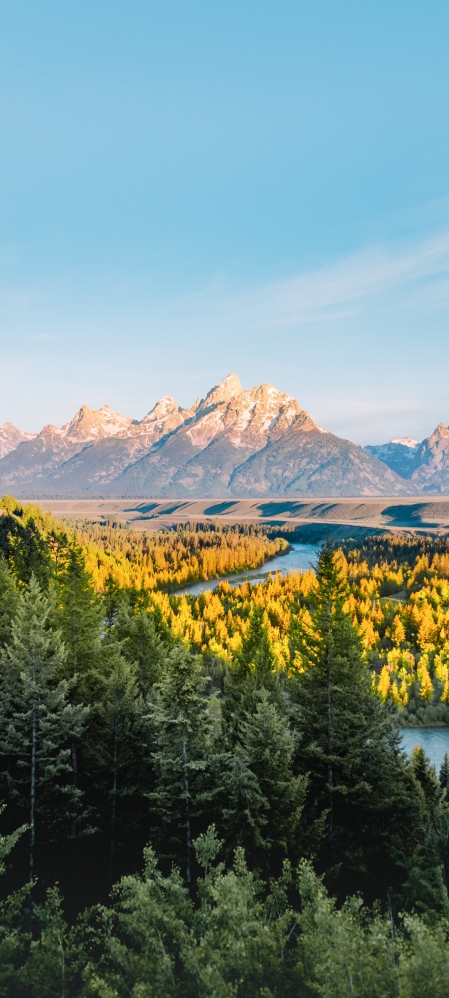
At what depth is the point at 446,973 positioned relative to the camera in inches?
695

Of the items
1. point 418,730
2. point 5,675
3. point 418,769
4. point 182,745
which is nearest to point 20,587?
point 5,675

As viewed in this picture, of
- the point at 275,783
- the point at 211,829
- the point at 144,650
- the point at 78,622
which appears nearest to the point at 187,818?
the point at 275,783

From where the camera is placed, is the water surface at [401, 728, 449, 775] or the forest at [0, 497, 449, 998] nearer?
the forest at [0, 497, 449, 998]

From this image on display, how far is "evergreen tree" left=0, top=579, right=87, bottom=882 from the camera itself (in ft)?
112

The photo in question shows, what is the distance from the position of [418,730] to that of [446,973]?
67.7 metres

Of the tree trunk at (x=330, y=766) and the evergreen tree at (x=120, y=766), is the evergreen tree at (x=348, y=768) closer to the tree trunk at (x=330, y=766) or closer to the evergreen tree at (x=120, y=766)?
the tree trunk at (x=330, y=766)

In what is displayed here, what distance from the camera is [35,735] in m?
34.8

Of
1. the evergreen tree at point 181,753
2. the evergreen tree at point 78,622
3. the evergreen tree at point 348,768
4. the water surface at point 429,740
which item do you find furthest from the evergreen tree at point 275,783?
the water surface at point 429,740

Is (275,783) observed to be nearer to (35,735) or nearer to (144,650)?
(35,735)

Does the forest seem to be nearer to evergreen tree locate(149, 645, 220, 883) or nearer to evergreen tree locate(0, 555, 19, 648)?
evergreen tree locate(149, 645, 220, 883)

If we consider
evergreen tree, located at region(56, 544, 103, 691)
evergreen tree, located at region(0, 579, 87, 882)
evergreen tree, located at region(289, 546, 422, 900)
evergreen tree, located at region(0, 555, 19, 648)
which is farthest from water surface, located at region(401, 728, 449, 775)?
evergreen tree, located at region(0, 555, 19, 648)

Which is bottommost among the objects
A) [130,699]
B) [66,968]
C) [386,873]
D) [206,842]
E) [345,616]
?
[386,873]

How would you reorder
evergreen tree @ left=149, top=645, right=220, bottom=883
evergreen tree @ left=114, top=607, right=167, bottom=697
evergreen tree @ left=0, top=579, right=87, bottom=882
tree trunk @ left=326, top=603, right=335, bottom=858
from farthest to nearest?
evergreen tree @ left=114, top=607, right=167, bottom=697 → evergreen tree @ left=0, top=579, right=87, bottom=882 → tree trunk @ left=326, top=603, right=335, bottom=858 → evergreen tree @ left=149, top=645, right=220, bottom=883

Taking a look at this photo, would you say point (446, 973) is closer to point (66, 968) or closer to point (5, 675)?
point (66, 968)
